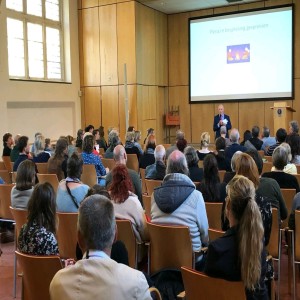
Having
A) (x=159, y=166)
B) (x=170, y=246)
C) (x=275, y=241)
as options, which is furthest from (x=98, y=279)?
(x=159, y=166)

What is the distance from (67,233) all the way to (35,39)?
10807 millimetres

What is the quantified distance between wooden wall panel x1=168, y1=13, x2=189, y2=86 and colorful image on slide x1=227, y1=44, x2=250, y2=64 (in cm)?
174

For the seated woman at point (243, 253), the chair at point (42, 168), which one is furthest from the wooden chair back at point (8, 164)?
the seated woman at point (243, 253)

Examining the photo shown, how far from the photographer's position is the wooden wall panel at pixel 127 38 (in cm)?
1355

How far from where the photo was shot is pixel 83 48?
14.5m

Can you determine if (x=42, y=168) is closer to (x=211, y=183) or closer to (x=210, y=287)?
(x=211, y=183)

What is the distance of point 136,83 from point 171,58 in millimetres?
2336

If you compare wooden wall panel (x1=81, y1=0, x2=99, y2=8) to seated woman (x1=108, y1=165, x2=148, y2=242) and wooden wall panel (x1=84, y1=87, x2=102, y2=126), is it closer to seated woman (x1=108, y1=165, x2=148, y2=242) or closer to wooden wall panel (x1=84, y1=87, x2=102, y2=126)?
wooden wall panel (x1=84, y1=87, x2=102, y2=126)

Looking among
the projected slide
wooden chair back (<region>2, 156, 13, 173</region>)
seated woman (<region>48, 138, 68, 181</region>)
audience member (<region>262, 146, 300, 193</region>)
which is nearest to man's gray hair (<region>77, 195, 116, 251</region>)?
audience member (<region>262, 146, 300, 193</region>)

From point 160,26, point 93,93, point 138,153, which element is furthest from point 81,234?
point 160,26

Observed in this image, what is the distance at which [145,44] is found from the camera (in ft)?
46.4

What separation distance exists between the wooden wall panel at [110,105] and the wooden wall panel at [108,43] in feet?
0.78

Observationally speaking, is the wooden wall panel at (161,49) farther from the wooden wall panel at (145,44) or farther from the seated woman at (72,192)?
the seated woman at (72,192)

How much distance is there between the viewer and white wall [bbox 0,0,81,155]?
11820mm
